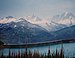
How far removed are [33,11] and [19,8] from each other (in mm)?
276

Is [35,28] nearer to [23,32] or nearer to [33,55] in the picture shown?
[23,32]

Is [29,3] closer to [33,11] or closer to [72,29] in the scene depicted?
[33,11]

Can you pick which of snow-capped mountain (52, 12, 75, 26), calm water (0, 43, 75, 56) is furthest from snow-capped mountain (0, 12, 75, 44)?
calm water (0, 43, 75, 56)

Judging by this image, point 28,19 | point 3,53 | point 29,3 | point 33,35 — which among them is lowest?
point 3,53

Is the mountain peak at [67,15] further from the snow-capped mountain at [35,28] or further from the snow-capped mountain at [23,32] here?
the snow-capped mountain at [23,32]

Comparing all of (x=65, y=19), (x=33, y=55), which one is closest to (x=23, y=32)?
(x=33, y=55)

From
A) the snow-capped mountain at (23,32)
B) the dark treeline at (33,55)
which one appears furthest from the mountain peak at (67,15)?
the dark treeline at (33,55)

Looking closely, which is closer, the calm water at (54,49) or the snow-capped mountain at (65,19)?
the calm water at (54,49)

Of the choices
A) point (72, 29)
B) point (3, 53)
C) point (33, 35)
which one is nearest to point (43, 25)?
point (33, 35)

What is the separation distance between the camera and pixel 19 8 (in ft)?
13.6

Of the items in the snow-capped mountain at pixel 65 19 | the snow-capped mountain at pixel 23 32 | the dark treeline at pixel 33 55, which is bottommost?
the dark treeline at pixel 33 55

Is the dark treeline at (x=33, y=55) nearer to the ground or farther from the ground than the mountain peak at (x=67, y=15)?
nearer to the ground

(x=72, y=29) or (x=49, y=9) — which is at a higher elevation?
(x=49, y=9)

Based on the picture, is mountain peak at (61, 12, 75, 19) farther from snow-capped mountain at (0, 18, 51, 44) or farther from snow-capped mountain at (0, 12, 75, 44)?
snow-capped mountain at (0, 18, 51, 44)
